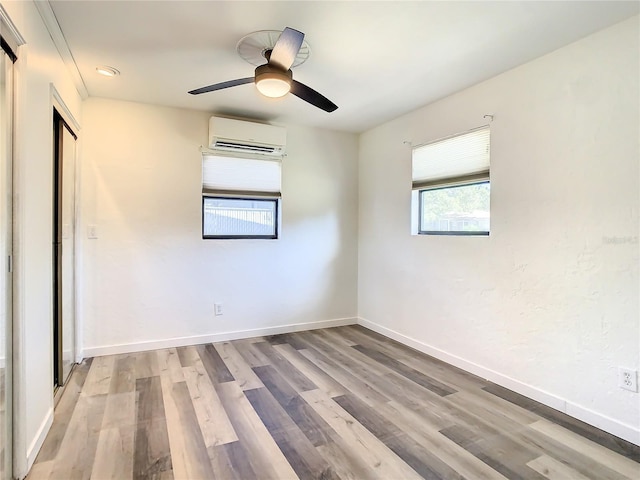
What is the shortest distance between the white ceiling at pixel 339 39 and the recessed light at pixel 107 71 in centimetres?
5

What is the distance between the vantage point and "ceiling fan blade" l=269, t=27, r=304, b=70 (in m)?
1.80

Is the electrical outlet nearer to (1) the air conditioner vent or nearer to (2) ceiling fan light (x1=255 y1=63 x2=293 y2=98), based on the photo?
(2) ceiling fan light (x1=255 y1=63 x2=293 y2=98)

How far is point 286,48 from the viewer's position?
195cm

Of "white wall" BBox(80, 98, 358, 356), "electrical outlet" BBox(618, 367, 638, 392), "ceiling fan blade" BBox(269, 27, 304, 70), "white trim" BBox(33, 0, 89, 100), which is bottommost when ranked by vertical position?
"electrical outlet" BBox(618, 367, 638, 392)

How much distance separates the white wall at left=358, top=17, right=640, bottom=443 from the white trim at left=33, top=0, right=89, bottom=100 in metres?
2.94

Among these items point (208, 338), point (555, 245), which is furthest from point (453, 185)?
point (208, 338)

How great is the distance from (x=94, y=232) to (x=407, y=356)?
3172 mm

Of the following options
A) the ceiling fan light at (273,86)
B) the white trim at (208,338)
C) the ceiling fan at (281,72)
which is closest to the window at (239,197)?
the white trim at (208,338)

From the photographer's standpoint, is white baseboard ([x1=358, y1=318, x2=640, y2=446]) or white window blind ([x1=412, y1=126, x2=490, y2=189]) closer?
white baseboard ([x1=358, y1=318, x2=640, y2=446])

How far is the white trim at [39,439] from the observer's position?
1.79 meters

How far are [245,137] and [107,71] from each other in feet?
4.25

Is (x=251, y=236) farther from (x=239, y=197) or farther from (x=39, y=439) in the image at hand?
(x=39, y=439)

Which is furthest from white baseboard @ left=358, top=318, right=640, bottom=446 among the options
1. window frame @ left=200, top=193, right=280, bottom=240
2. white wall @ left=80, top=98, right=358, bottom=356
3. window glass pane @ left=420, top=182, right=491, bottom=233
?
window frame @ left=200, top=193, right=280, bottom=240

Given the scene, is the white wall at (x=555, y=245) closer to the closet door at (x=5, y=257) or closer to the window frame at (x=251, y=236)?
the window frame at (x=251, y=236)
